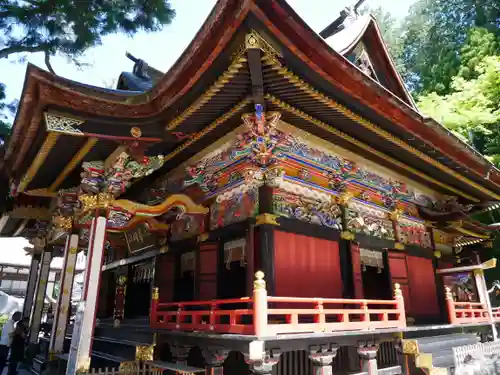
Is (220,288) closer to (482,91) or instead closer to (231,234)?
(231,234)

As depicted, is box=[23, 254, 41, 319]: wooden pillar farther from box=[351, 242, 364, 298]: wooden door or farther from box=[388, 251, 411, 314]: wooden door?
box=[388, 251, 411, 314]: wooden door

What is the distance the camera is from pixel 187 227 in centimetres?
894

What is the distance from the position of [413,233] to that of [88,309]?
885cm

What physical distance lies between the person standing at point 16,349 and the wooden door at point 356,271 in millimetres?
8412

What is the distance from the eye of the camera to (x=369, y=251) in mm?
9047

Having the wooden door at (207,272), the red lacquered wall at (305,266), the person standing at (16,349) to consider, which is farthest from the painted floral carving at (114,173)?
the person standing at (16,349)

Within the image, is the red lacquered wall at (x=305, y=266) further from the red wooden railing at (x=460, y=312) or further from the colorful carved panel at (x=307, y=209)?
the red wooden railing at (x=460, y=312)

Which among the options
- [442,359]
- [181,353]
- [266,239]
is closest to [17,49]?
[266,239]

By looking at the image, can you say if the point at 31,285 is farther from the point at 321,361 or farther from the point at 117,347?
the point at 321,361

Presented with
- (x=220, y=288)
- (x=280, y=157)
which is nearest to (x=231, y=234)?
(x=220, y=288)

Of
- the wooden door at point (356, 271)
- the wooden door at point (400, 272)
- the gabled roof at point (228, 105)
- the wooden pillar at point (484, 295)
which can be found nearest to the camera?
the gabled roof at point (228, 105)

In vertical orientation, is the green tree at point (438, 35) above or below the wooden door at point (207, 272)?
above

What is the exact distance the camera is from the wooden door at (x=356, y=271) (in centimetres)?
792

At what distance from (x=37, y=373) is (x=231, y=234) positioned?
6760 mm
